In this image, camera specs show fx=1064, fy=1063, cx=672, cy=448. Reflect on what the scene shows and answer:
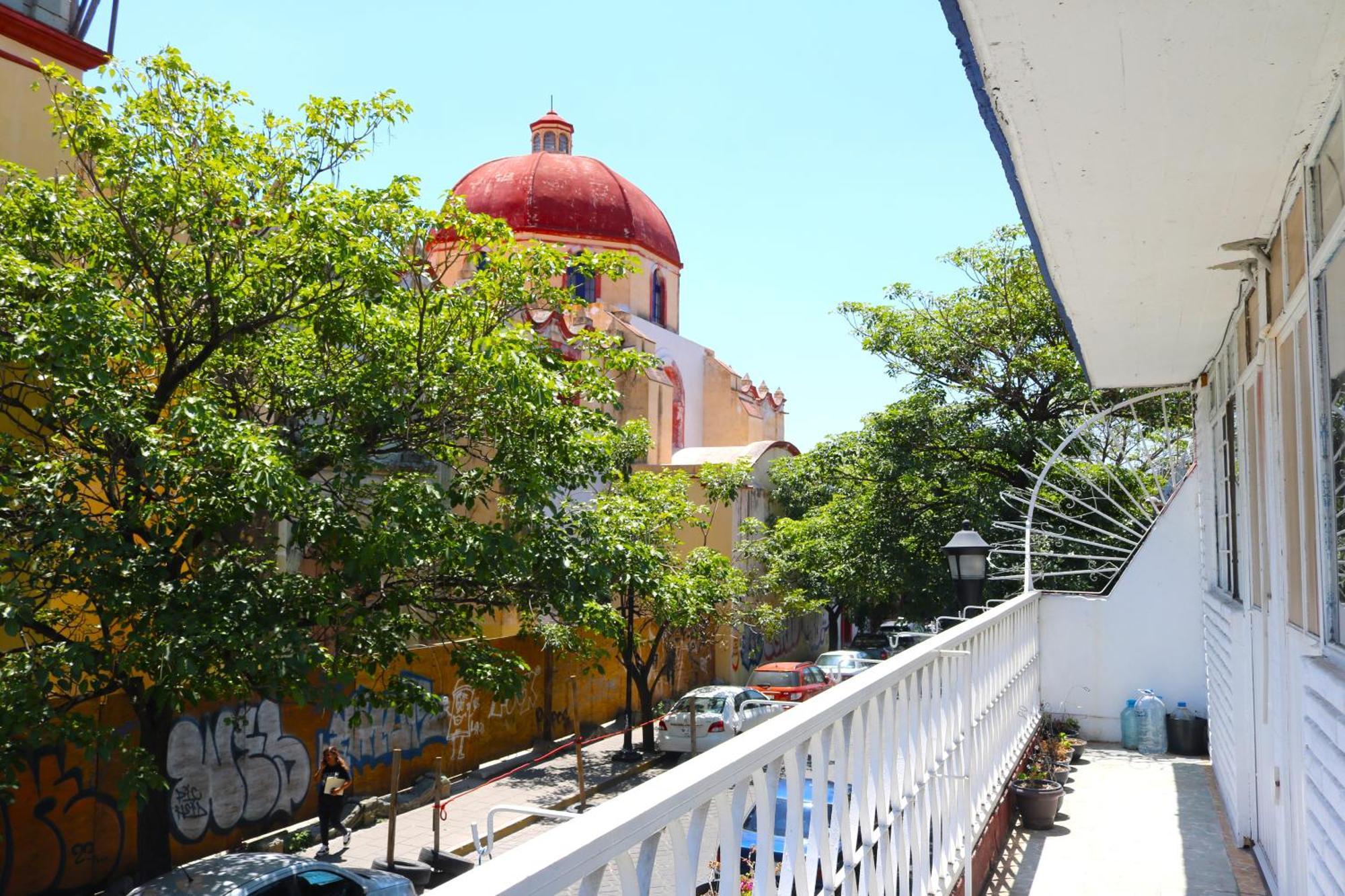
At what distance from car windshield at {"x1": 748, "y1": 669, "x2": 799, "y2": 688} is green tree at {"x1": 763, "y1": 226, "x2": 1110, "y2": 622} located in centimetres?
223

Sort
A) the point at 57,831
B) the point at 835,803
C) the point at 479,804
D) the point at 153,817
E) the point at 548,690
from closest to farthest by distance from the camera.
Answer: the point at 835,803 < the point at 153,817 < the point at 57,831 < the point at 479,804 < the point at 548,690

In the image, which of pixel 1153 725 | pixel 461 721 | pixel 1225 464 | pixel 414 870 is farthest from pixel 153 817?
A: pixel 1153 725

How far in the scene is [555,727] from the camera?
20.5 metres

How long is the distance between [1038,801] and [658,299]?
30.2 meters

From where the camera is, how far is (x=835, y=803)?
9.68ft

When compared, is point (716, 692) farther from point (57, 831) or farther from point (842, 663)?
point (57, 831)

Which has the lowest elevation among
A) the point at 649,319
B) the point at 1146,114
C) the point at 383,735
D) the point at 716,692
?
the point at 383,735

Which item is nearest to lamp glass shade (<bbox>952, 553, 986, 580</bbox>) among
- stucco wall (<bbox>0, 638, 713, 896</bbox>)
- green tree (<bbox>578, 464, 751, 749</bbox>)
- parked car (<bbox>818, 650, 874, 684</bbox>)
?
green tree (<bbox>578, 464, 751, 749</bbox>)

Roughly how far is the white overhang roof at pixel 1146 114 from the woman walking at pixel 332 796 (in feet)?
36.0

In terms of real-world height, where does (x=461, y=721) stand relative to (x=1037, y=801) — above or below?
below

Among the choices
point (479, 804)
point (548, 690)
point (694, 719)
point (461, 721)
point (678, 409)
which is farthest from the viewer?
point (678, 409)

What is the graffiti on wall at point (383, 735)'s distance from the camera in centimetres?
1523

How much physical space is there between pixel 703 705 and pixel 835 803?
16984 millimetres

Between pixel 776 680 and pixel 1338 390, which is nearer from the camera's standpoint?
pixel 1338 390
